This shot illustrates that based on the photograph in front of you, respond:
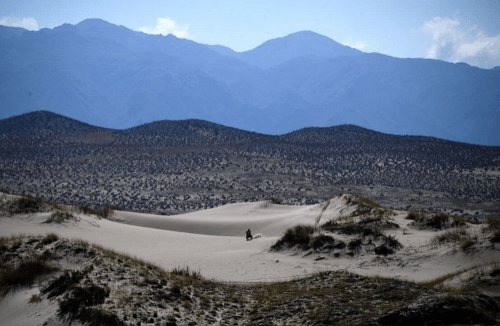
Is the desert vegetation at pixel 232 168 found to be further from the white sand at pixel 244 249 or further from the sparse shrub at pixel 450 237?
the sparse shrub at pixel 450 237

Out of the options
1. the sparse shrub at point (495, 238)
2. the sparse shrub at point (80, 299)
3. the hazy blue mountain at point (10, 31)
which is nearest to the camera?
the sparse shrub at point (80, 299)

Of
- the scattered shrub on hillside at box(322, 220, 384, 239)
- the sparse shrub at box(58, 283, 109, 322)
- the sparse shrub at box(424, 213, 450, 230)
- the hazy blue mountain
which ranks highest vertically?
the hazy blue mountain

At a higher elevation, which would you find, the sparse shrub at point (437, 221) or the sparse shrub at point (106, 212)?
the sparse shrub at point (437, 221)

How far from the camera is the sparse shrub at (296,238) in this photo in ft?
44.4

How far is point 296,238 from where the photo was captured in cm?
1388

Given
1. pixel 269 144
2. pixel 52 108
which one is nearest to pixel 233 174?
pixel 269 144

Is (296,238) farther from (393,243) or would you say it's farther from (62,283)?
(62,283)

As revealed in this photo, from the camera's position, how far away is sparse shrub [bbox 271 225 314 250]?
44.4ft

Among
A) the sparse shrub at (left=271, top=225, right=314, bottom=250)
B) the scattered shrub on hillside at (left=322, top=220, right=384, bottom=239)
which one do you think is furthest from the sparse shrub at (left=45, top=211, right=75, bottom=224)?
the scattered shrub on hillside at (left=322, top=220, right=384, bottom=239)

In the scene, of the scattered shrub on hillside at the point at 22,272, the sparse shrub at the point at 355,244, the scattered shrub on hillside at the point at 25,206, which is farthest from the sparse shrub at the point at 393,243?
the scattered shrub on hillside at the point at 25,206

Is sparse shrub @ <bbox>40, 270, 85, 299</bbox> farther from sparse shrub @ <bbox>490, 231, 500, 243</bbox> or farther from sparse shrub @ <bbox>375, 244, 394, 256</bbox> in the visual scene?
sparse shrub @ <bbox>490, 231, 500, 243</bbox>

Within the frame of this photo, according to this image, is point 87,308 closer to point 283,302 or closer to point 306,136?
point 283,302

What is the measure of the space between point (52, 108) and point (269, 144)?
5057 inches

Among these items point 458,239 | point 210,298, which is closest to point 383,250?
point 458,239
